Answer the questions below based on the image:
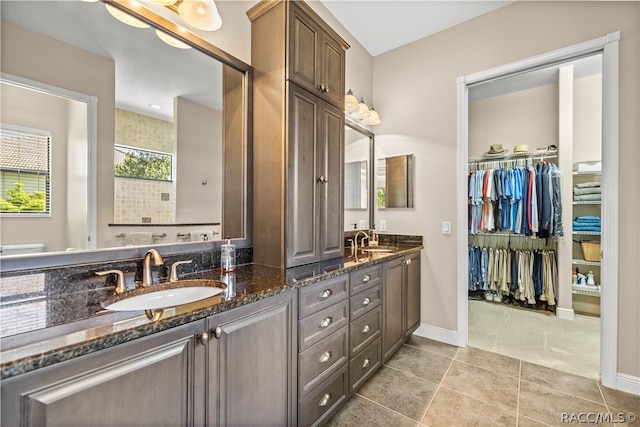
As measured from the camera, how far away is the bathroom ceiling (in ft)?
7.80

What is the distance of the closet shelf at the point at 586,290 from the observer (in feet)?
10.3

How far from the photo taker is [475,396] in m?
1.81

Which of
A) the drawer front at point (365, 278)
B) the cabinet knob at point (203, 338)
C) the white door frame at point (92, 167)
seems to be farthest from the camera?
the drawer front at point (365, 278)

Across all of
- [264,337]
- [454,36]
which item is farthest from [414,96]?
[264,337]

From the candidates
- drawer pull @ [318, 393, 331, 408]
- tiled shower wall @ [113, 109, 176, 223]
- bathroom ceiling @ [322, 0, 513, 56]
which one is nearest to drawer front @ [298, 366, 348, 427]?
drawer pull @ [318, 393, 331, 408]

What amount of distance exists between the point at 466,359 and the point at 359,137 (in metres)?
2.25

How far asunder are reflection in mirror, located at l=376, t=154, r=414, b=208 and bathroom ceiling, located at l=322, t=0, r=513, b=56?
121 centimetres

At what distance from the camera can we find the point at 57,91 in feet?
3.58

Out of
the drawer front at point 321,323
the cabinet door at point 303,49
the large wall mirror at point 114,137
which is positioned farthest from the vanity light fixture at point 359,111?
the drawer front at point 321,323

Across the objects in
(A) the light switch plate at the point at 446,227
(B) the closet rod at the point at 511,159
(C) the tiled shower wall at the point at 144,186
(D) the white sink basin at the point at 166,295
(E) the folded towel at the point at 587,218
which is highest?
(B) the closet rod at the point at 511,159

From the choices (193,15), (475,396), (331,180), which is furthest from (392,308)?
(193,15)

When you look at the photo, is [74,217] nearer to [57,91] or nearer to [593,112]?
[57,91]

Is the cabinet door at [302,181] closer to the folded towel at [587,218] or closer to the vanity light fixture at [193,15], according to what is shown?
the vanity light fixture at [193,15]

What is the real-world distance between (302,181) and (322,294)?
2.21ft
